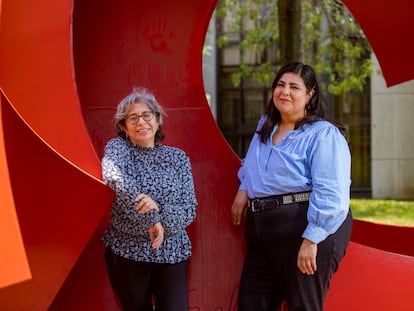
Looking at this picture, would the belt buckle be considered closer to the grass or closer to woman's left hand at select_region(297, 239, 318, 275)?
woman's left hand at select_region(297, 239, 318, 275)

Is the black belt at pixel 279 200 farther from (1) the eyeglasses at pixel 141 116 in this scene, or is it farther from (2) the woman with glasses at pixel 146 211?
(1) the eyeglasses at pixel 141 116

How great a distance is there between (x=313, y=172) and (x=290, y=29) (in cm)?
642

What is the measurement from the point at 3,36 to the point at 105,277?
1.45 m

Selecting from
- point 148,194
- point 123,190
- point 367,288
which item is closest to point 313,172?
point 148,194

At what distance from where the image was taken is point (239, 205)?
13.1ft

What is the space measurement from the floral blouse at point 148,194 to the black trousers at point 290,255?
382 mm

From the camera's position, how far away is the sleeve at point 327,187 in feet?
10.9

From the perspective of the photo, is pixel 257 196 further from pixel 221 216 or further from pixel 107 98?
pixel 107 98

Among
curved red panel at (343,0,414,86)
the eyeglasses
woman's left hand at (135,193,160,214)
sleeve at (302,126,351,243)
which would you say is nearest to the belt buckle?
sleeve at (302,126,351,243)

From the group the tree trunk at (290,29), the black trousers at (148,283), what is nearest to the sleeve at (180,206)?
the black trousers at (148,283)

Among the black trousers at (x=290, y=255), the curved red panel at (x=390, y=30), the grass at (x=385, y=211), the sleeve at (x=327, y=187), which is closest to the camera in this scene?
the sleeve at (x=327, y=187)

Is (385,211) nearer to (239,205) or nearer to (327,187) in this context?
(239,205)

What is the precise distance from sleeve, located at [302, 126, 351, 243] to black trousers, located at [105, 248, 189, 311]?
25.8 inches

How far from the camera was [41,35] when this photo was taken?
3.66 meters
